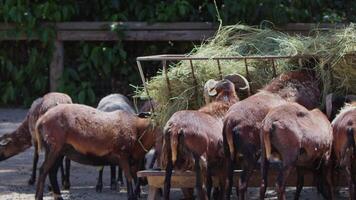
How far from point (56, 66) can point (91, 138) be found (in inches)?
250

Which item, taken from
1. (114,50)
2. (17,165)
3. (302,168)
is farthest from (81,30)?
(302,168)

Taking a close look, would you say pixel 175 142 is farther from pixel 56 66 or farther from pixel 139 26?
pixel 56 66

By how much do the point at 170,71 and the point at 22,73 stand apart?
6.23 m

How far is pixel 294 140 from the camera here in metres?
7.49

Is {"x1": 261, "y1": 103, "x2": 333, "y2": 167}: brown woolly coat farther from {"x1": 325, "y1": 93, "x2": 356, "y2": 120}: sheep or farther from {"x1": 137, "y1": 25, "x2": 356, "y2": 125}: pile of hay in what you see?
{"x1": 137, "y1": 25, "x2": 356, "y2": 125}: pile of hay

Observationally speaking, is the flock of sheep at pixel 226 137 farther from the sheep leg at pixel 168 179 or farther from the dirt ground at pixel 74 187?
the dirt ground at pixel 74 187

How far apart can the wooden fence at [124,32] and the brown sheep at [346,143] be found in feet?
21.9

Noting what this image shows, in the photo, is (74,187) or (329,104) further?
(74,187)

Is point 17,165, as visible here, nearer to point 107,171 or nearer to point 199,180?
point 107,171

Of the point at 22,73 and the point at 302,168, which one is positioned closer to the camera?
the point at 302,168

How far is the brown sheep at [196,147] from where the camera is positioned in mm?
7789

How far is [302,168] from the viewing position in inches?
315

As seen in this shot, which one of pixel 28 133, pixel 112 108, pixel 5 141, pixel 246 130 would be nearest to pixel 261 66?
pixel 246 130

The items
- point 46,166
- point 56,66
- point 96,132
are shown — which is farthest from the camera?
point 56,66
